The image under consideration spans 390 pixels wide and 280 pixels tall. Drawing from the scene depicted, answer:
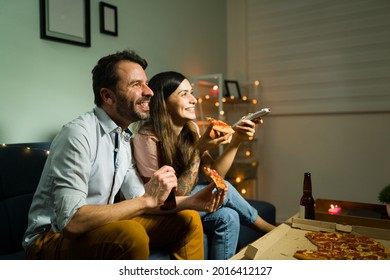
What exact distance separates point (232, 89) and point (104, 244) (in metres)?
1.91

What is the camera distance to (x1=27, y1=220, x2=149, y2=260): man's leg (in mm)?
791

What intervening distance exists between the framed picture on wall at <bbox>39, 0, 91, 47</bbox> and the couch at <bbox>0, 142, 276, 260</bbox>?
507 millimetres

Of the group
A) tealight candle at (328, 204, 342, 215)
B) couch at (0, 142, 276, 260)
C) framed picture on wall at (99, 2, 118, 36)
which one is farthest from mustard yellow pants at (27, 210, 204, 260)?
framed picture on wall at (99, 2, 118, 36)

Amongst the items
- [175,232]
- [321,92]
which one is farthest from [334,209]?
[321,92]

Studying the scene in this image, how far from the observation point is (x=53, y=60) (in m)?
1.38

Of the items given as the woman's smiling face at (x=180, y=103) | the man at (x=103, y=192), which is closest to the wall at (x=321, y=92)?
the woman's smiling face at (x=180, y=103)

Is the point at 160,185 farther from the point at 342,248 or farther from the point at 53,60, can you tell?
the point at 53,60

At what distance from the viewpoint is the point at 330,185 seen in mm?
1953

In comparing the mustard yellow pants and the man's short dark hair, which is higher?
the man's short dark hair

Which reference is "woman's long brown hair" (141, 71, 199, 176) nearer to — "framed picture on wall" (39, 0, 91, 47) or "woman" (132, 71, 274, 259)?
"woman" (132, 71, 274, 259)

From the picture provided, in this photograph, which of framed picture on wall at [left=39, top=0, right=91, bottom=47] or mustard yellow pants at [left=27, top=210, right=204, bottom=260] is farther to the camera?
framed picture on wall at [left=39, top=0, right=91, bottom=47]
